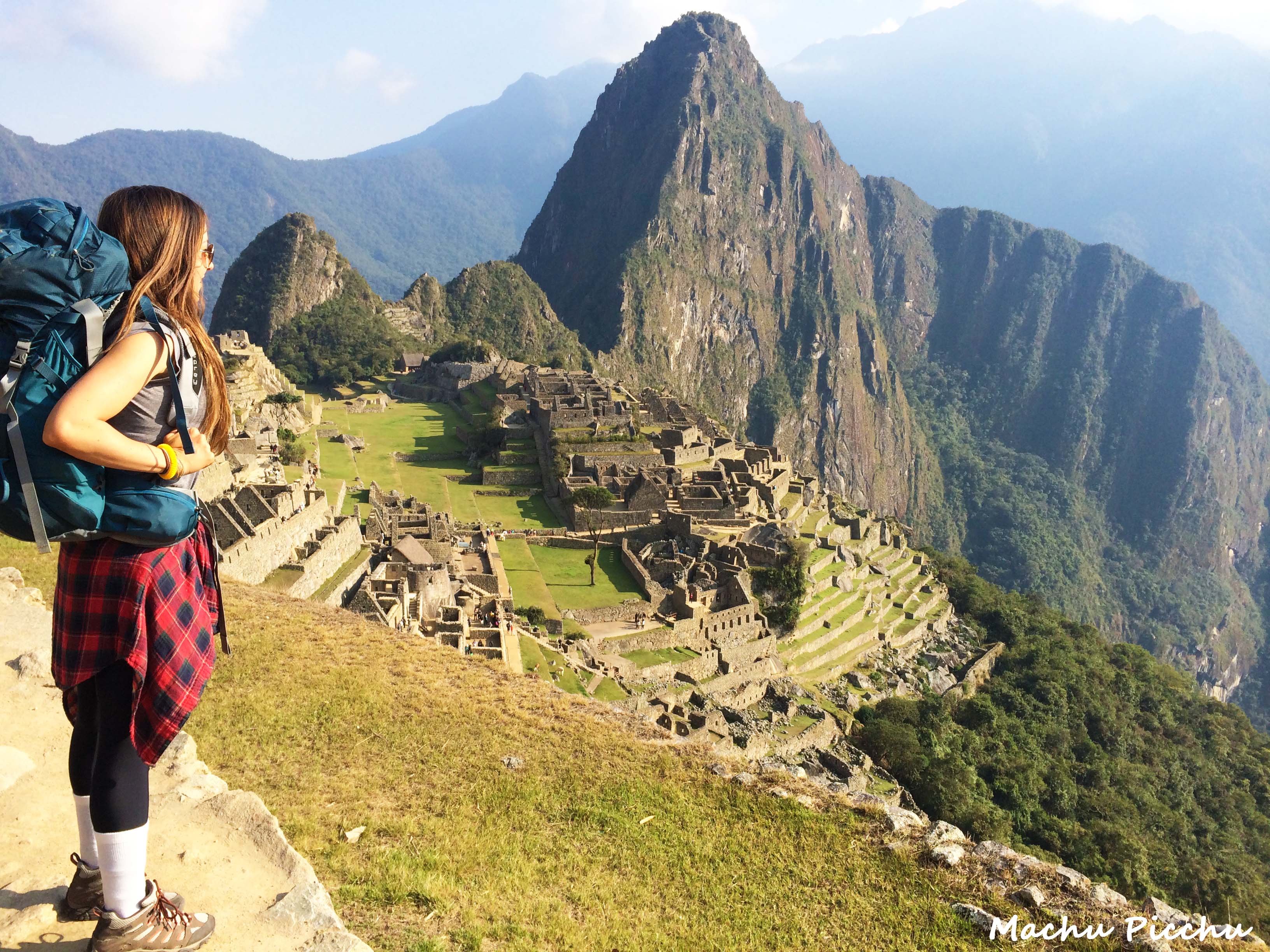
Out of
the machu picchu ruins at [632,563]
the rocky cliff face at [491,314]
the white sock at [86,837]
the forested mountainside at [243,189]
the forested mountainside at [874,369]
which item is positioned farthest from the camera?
the forested mountainside at [874,369]

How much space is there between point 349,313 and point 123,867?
8174cm

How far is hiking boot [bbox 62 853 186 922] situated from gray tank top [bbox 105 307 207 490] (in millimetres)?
1766

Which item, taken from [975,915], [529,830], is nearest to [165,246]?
[529,830]

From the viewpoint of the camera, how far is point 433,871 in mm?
5324

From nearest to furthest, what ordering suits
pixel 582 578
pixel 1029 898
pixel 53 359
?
pixel 53 359 → pixel 1029 898 → pixel 582 578

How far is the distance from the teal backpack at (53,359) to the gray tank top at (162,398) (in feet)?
0.24

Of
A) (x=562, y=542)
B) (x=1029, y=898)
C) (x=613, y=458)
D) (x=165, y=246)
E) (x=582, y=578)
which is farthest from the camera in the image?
(x=613, y=458)

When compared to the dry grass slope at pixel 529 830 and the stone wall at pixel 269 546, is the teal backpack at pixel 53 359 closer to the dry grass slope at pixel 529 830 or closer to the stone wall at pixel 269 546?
the dry grass slope at pixel 529 830

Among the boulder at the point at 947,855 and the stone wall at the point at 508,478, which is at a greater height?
the boulder at the point at 947,855

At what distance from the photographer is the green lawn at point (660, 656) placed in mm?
22297

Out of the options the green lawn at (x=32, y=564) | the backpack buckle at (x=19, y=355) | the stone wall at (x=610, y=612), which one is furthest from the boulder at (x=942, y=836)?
the stone wall at (x=610, y=612)

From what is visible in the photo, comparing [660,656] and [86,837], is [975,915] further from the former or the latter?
[660,656]

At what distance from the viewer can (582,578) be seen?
26484 mm

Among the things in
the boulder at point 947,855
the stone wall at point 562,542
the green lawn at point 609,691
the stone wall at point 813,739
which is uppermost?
the boulder at point 947,855
